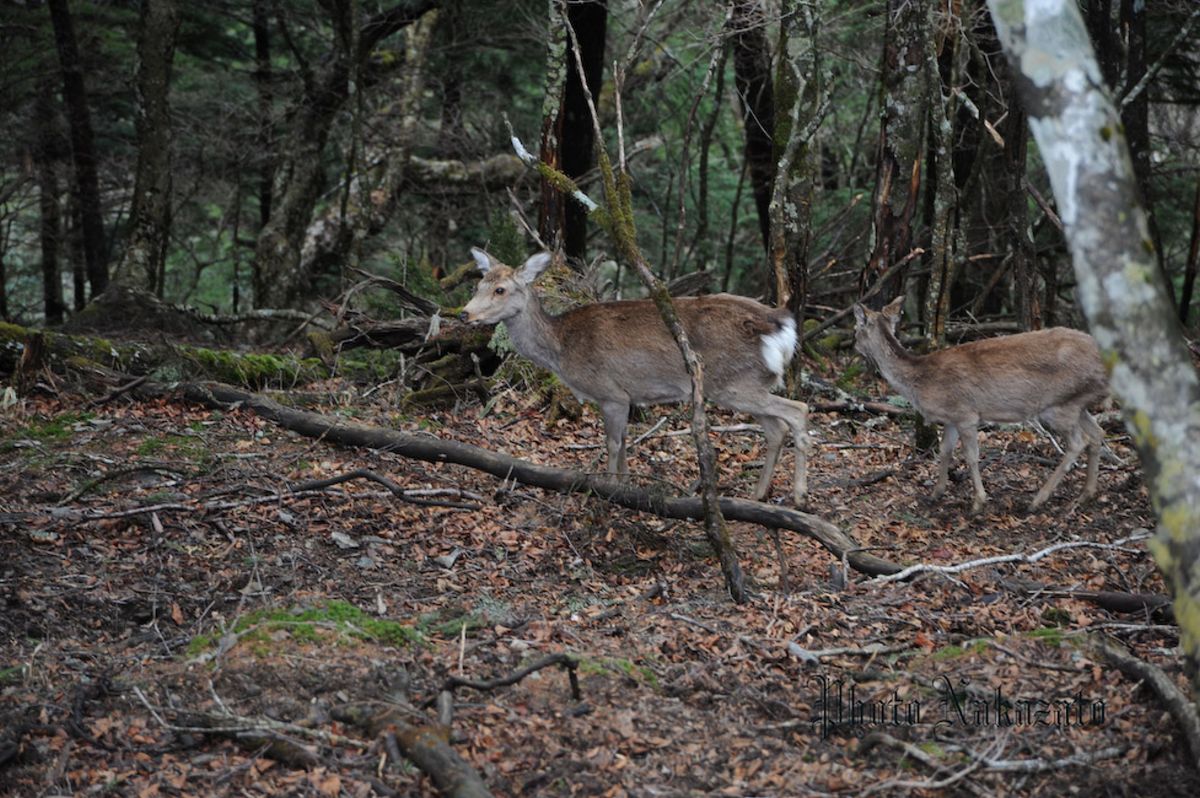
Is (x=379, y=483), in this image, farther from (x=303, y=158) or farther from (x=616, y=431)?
(x=303, y=158)

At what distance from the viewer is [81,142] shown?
16.9 metres

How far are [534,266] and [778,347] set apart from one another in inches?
79.5

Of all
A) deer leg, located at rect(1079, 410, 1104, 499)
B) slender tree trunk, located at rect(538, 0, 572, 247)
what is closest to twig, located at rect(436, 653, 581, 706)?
deer leg, located at rect(1079, 410, 1104, 499)

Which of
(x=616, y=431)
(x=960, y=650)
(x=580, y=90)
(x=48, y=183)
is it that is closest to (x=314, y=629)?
(x=960, y=650)

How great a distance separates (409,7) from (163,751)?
14062 mm

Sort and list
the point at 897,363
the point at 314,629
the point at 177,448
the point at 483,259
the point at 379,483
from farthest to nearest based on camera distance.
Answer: the point at 483,259 < the point at 897,363 < the point at 177,448 < the point at 379,483 < the point at 314,629

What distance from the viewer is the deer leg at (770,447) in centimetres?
887

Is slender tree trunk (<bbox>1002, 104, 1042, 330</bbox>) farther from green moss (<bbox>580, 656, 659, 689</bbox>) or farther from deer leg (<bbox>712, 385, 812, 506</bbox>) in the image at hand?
green moss (<bbox>580, 656, 659, 689</bbox>)

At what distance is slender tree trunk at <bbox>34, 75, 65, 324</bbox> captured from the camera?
1864 centimetres

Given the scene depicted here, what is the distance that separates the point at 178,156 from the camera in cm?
1891

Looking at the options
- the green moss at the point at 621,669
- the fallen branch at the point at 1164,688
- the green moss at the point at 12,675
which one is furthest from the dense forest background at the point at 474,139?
the green moss at the point at 12,675

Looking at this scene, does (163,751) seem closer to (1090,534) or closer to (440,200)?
(1090,534)

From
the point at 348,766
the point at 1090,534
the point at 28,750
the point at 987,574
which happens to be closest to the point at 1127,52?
the point at 1090,534

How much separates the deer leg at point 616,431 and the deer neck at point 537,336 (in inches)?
22.9
